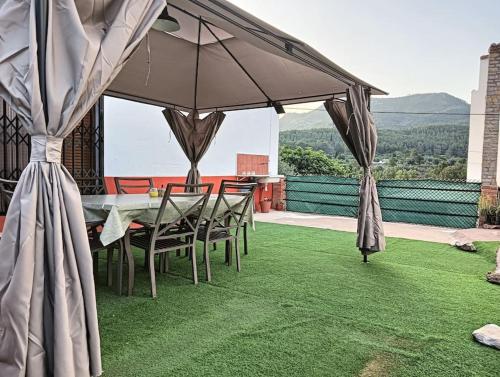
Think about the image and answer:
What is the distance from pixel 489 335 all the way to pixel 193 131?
15.4 feet

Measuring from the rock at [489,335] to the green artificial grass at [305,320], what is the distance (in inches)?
1.9

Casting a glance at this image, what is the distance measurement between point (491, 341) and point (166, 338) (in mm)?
1983

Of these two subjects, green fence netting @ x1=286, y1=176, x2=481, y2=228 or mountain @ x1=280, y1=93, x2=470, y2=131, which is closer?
green fence netting @ x1=286, y1=176, x2=481, y2=228

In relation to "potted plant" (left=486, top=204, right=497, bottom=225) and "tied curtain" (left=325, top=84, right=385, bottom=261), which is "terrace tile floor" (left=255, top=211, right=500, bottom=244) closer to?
"potted plant" (left=486, top=204, right=497, bottom=225)

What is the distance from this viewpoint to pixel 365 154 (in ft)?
14.6

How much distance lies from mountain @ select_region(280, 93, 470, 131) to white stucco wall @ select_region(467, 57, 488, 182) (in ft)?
14.2

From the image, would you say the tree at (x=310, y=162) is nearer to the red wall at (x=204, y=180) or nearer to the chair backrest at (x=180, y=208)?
the red wall at (x=204, y=180)

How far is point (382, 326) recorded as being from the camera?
2.61 meters

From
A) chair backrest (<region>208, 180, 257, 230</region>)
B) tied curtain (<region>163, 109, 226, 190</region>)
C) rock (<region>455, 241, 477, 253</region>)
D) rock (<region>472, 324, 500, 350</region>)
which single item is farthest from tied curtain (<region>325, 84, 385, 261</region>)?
tied curtain (<region>163, 109, 226, 190</region>)

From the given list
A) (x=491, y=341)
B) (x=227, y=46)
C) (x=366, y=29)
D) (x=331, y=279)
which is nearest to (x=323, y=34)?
(x=366, y=29)

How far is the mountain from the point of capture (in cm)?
1491

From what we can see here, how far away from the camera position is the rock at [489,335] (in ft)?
7.61

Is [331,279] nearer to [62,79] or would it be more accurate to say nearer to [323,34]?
[62,79]

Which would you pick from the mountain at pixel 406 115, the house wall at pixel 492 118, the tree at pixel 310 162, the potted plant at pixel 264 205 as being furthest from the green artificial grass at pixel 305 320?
the mountain at pixel 406 115
